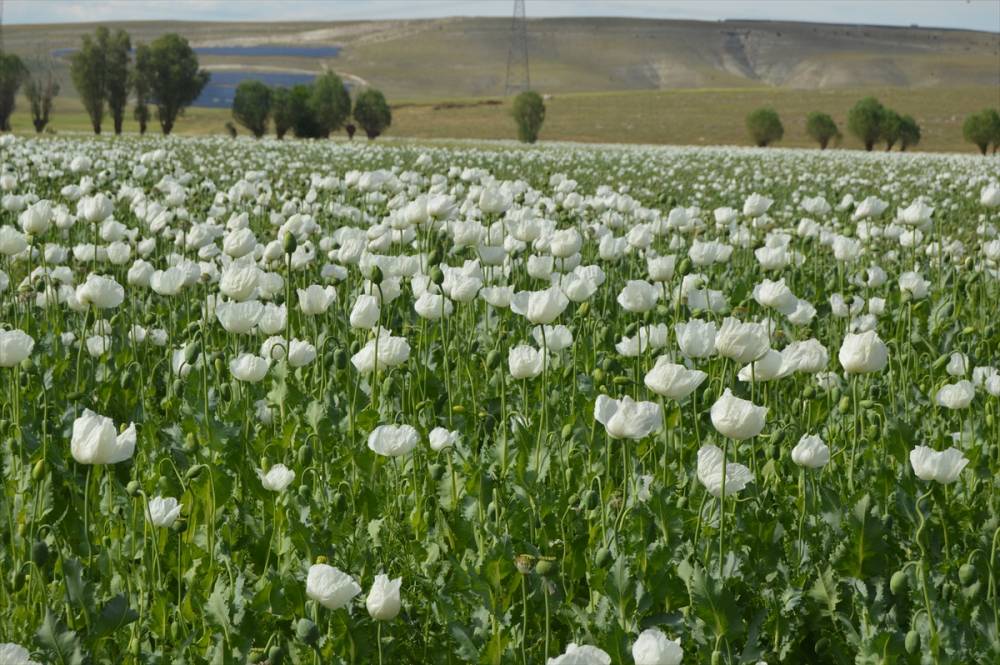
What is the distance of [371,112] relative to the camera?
6956 cm

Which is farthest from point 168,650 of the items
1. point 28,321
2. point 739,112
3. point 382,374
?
point 739,112

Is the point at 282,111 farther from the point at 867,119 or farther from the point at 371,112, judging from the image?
the point at 867,119

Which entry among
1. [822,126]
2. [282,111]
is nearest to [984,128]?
[822,126]

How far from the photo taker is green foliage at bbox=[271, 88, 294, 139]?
57.7m

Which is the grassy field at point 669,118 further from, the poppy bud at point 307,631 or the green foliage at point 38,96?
the poppy bud at point 307,631

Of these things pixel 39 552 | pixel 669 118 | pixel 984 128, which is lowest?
pixel 669 118

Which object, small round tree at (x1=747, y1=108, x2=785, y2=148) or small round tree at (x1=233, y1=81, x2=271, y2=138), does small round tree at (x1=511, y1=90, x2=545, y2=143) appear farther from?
small round tree at (x1=233, y1=81, x2=271, y2=138)

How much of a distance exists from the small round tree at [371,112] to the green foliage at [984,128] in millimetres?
35383

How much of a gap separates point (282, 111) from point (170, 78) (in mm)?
9312

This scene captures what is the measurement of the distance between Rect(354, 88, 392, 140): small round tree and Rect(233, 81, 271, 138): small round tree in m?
10.2

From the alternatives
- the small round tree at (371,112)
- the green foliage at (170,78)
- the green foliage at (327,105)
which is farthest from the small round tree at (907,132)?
the green foliage at (170,78)

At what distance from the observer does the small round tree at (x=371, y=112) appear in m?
69.2

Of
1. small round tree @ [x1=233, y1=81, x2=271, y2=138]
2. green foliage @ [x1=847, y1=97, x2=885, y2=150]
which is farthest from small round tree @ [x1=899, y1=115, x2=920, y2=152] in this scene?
small round tree @ [x1=233, y1=81, x2=271, y2=138]

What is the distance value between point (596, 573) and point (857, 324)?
9.97 feet
